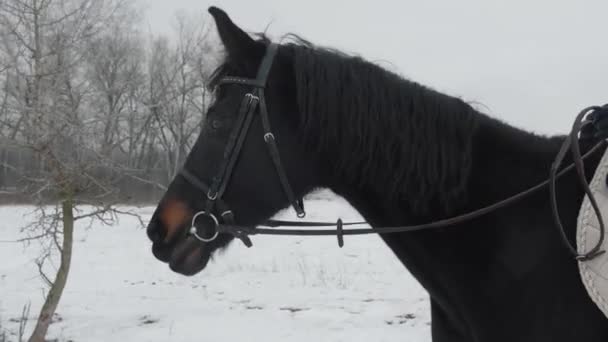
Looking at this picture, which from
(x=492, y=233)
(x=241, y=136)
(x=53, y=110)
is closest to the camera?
(x=492, y=233)

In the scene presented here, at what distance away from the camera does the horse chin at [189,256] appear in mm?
2074

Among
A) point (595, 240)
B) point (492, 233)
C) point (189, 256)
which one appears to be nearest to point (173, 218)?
point (189, 256)

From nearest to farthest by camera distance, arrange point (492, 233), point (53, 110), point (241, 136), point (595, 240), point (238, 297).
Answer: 1. point (595, 240)
2. point (492, 233)
3. point (241, 136)
4. point (53, 110)
5. point (238, 297)

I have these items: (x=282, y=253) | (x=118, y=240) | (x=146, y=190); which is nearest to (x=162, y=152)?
(x=146, y=190)

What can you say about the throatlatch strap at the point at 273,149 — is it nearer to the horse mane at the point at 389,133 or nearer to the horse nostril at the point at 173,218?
the horse mane at the point at 389,133

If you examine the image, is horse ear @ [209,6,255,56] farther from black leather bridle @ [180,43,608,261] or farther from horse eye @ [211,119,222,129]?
horse eye @ [211,119,222,129]

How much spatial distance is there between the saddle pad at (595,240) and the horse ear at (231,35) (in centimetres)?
151

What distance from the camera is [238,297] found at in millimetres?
7832

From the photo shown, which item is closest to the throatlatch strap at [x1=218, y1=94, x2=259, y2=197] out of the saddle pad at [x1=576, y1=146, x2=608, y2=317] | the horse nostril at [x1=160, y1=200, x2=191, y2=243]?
the horse nostril at [x1=160, y1=200, x2=191, y2=243]

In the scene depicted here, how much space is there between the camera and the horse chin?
6.81 feet

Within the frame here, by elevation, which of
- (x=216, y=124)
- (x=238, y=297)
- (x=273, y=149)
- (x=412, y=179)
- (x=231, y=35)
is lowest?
(x=238, y=297)

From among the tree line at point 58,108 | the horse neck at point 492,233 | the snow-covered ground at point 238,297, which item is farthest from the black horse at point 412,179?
the tree line at point 58,108

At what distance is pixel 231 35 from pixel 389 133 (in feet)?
2.70

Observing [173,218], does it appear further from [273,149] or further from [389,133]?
[389,133]
